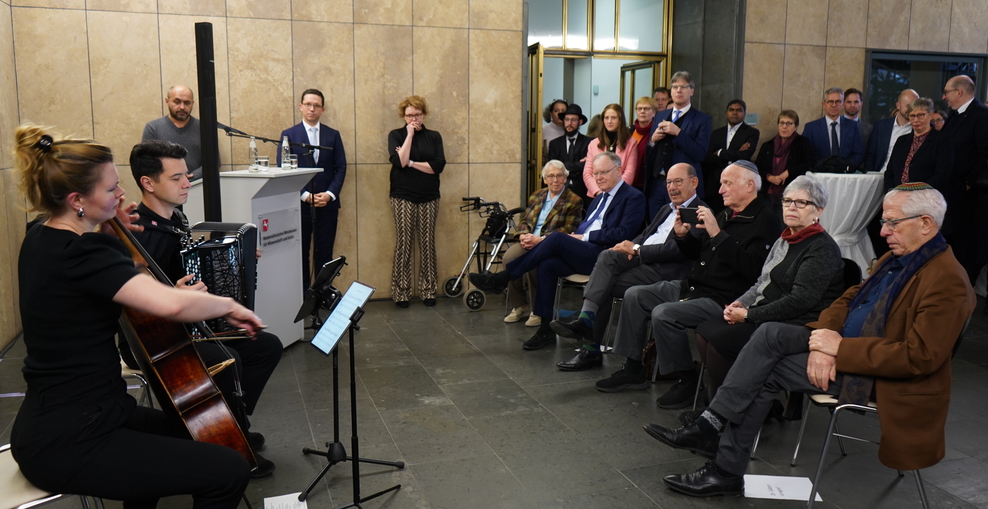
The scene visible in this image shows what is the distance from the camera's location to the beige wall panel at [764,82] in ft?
26.3

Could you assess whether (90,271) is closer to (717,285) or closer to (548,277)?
(717,285)

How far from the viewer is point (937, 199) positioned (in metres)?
2.89

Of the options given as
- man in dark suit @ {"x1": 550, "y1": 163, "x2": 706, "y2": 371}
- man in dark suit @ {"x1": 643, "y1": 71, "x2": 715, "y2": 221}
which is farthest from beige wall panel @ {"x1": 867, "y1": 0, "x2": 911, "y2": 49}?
man in dark suit @ {"x1": 550, "y1": 163, "x2": 706, "y2": 371}

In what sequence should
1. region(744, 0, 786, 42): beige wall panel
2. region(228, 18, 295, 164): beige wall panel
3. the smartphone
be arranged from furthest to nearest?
region(744, 0, 786, 42): beige wall panel < region(228, 18, 295, 164): beige wall panel < the smartphone

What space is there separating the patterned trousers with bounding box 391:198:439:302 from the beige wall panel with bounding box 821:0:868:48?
4.88 meters

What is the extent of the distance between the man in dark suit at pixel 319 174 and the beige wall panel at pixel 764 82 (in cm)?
444

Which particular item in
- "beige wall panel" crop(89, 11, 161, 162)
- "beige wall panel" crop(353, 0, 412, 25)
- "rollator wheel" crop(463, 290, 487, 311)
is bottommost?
"rollator wheel" crop(463, 290, 487, 311)

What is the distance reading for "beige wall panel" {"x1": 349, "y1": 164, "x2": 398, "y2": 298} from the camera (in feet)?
22.7

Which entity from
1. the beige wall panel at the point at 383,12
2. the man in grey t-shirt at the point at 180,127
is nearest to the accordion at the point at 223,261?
the man in grey t-shirt at the point at 180,127

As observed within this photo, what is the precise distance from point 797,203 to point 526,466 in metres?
1.74

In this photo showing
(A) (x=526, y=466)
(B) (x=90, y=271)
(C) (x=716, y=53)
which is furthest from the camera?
(C) (x=716, y=53)

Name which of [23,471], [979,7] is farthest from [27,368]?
[979,7]

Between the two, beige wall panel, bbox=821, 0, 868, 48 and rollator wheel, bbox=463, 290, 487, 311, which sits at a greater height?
beige wall panel, bbox=821, 0, 868, 48

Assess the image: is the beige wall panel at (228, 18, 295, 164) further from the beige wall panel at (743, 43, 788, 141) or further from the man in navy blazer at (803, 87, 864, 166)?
the man in navy blazer at (803, 87, 864, 166)
